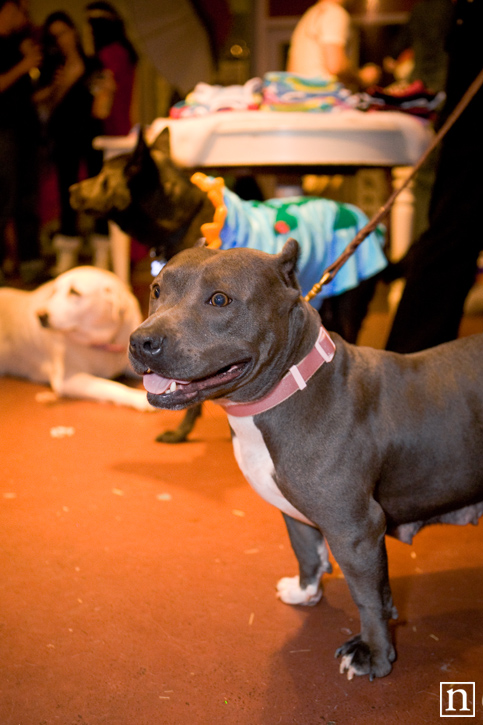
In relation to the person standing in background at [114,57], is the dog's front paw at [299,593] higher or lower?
lower

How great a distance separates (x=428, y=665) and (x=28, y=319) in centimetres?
253

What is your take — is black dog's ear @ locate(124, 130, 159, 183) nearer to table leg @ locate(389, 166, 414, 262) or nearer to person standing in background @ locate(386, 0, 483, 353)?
person standing in background @ locate(386, 0, 483, 353)

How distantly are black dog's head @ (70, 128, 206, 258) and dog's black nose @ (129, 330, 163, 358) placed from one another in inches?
55.4

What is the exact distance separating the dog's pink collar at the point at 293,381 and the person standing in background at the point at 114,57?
4.46m

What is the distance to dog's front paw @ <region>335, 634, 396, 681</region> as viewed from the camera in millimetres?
1330

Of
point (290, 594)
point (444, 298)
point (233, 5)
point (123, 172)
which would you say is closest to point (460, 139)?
point (444, 298)

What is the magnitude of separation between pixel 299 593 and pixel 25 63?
15.2ft

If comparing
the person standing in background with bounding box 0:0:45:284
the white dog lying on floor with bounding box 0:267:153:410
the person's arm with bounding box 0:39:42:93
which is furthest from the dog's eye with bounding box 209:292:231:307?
the person's arm with bounding box 0:39:42:93

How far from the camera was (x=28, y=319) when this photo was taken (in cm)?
326

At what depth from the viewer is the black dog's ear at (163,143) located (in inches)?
104

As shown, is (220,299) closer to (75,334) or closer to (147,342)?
(147,342)

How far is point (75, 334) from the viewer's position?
3.02 meters

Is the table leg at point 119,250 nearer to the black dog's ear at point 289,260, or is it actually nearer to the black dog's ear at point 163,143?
the black dog's ear at point 163,143

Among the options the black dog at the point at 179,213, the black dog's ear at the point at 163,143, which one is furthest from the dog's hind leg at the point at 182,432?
the black dog's ear at the point at 163,143
